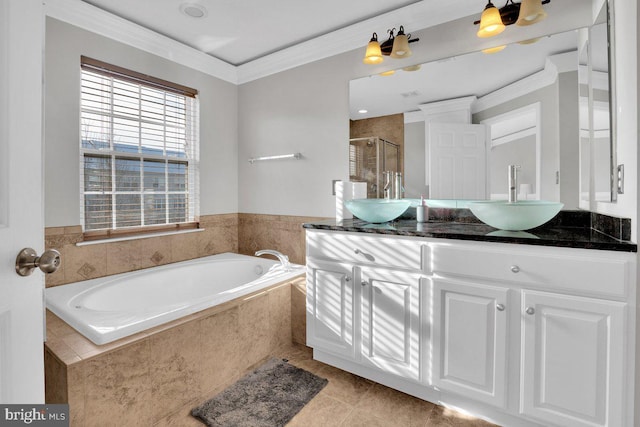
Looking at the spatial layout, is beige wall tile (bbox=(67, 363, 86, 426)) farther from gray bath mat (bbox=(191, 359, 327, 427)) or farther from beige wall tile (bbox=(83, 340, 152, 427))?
gray bath mat (bbox=(191, 359, 327, 427))

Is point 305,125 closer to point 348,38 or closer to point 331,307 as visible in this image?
point 348,38

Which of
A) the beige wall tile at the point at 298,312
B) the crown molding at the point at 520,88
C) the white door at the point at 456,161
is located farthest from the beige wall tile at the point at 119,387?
the crown molding at the point at 520,88

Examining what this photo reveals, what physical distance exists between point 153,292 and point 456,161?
2.44 metres

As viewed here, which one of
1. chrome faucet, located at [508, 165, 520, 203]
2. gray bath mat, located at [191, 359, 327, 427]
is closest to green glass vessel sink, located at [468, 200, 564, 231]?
chrome faucet, located at [508, 165, 520, 203]

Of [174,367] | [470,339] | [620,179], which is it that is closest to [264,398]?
[174,367]

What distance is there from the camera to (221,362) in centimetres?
192

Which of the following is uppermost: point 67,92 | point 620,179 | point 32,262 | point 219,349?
point 67,92

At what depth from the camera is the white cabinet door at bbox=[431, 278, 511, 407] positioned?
4.92 ft

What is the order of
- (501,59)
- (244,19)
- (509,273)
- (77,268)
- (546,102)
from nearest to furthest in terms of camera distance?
(509,273) < (546,102) < (501,59) < (77,268) < (244,19)

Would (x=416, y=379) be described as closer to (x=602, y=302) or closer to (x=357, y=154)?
(x=602, y=302)

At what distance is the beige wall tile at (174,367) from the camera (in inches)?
62.9

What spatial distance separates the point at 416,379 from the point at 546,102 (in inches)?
67.9

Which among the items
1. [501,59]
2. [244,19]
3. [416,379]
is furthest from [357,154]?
[416,379]

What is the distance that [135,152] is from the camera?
105 inches
